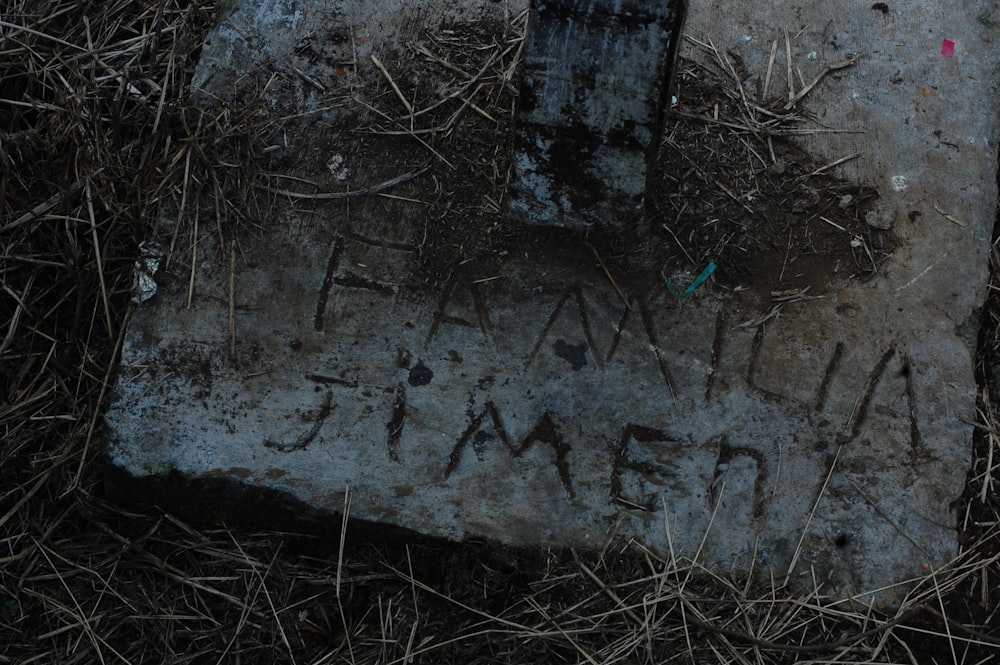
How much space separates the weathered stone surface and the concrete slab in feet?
0.79

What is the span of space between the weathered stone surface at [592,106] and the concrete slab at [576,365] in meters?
0.24

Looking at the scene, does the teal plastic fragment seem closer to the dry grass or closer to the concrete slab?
the concrete slab

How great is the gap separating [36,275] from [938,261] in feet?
8.74

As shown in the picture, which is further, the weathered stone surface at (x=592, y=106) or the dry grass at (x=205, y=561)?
the dry grass at (x=205, y=561)

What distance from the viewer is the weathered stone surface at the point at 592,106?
1.93m

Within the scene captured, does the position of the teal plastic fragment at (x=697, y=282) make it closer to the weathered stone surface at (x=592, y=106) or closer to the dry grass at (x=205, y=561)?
the weathered stone surface at (x=592, y=106)

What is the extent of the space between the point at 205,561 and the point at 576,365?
1.19m

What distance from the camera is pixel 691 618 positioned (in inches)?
90.7

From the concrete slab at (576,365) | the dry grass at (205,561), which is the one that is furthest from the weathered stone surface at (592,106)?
the dry grass at (205,561)

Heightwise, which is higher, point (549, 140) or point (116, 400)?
point (549, 140)

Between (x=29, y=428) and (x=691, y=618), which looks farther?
(x=29, y=428)

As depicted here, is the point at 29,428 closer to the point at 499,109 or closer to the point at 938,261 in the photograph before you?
the point at 499,109

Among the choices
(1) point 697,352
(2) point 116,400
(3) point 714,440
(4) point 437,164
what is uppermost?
(4) point 437,164

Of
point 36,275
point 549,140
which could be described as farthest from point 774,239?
point 36,275
